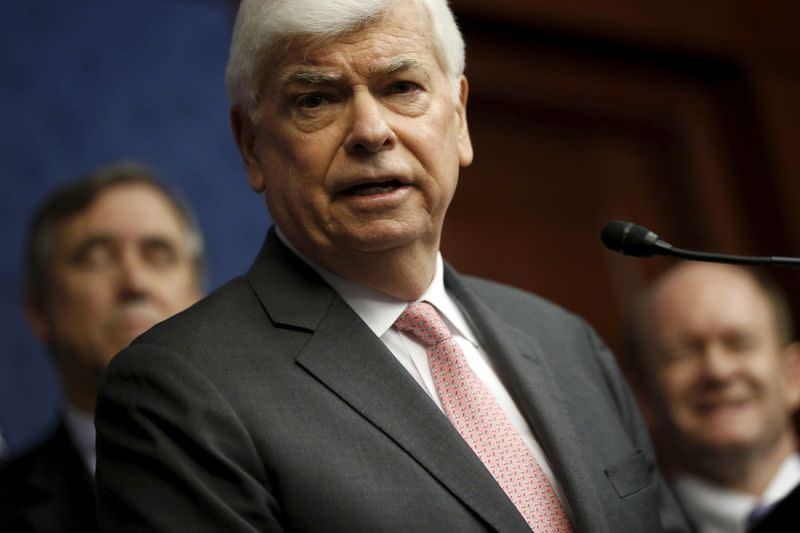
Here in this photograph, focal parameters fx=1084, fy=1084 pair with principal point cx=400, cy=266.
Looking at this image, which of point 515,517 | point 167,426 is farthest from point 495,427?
point 167,426

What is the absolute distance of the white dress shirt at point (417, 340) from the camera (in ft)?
4.76

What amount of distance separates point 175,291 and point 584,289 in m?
1.63

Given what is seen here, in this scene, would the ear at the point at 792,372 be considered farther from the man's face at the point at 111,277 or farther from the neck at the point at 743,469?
the man's face at the point at 111,277

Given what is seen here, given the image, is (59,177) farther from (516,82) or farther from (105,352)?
(516,82)

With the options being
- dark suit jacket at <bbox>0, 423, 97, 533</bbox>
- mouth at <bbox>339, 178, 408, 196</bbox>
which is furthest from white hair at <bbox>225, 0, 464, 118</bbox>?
dark suit jacket at <bbox>0, 423, 97, 533</bbox>

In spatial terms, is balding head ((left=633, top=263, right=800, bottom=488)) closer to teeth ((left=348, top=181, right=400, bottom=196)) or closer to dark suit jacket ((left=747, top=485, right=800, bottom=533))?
dark suit jacket ((left=747, top=485, right=800, bottom=533))

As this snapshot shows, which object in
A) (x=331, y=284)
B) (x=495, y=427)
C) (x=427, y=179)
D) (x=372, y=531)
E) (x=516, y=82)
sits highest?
(x=516, y=82)

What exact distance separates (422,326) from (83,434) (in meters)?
1.05

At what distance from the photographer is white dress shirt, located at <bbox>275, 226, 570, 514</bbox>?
1.45 m

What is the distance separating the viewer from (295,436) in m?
Answer: 1.28

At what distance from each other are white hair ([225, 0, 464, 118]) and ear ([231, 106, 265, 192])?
0.6 inches

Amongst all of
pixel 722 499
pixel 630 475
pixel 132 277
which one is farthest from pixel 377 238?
pixel 722 499

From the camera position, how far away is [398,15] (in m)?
1.45

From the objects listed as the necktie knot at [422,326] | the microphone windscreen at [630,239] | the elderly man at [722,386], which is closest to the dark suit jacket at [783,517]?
the microphone windscreen at [630,239]
